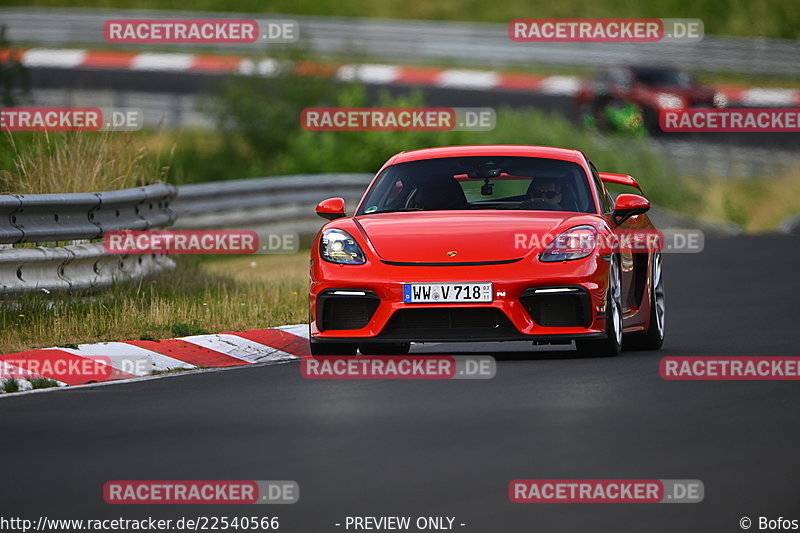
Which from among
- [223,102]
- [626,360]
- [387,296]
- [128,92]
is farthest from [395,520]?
[128,92]

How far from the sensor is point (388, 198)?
11.7 m

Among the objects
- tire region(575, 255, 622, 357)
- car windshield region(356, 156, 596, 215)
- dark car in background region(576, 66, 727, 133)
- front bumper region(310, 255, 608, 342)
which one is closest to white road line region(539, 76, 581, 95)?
dark car in background region(576, 66, 727, 133)

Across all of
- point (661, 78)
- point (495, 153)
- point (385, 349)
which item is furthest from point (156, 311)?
point (661, 78)

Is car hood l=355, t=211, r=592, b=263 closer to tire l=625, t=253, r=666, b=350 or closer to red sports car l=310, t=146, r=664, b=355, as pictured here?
red sports car l=310, t=146, r=664, b=355

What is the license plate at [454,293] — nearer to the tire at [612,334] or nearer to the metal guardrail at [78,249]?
the tire at [612,334]

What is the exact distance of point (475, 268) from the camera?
10.4 meters

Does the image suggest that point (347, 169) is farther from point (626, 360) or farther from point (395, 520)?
point (395, 520)

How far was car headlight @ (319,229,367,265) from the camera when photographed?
10.7 meters

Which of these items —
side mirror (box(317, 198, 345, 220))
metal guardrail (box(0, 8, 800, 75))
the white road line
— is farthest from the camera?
metal guardrail (box(0, 8, 800, 75))

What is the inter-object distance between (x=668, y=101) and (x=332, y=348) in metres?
25.8

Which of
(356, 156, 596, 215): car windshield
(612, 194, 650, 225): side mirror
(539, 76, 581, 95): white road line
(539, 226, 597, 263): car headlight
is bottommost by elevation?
(539, 226, 597, 263): car headlight

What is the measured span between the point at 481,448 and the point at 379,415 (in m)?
1.06

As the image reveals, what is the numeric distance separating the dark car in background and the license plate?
25243 mm

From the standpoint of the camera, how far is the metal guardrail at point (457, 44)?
41594mm
